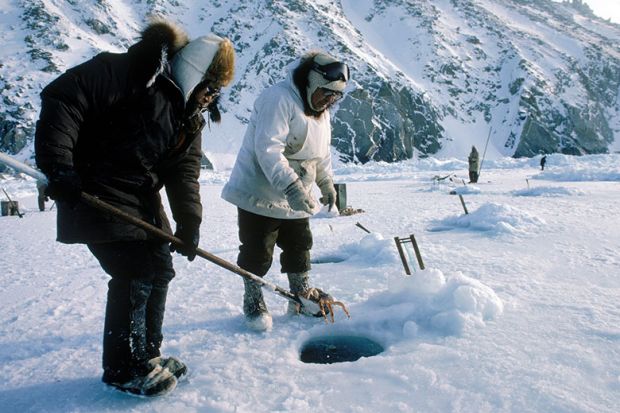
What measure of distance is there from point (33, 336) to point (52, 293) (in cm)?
93

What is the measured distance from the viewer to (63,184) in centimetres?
144

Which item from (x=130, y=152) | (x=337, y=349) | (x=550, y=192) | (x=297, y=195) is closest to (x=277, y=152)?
(x=297, y=195)

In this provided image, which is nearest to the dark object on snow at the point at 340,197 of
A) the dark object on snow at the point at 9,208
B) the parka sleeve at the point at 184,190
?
the parka sleeve at the point at 184,190

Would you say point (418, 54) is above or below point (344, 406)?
above

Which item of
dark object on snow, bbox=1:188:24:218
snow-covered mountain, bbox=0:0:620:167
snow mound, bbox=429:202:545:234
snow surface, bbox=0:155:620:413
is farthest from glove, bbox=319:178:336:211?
snow-covered mountain, bbox=0:0:620:167

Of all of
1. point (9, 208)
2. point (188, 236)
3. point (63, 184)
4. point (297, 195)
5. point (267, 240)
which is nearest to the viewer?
point (63, 184)

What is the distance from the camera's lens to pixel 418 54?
211ft

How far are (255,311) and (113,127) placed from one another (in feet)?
4.17

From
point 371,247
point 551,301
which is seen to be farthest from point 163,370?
point 371,247

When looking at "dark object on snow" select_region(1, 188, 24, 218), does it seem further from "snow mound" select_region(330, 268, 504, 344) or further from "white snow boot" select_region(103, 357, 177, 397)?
"snow mound" select_region(330, 268, 504, 344)

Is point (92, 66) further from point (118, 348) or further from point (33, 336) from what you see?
point (33, 336)

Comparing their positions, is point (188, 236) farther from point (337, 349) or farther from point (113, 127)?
point (337, 349)

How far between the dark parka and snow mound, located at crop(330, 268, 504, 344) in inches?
53.4

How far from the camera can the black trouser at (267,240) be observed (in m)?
2.52
